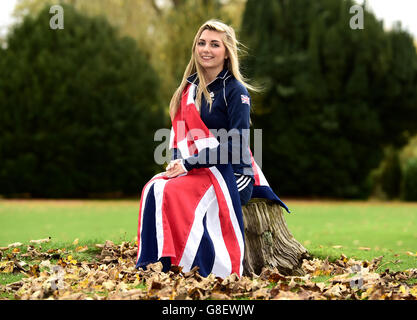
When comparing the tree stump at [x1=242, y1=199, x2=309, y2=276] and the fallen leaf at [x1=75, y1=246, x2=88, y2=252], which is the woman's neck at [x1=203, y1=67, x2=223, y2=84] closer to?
the tree stump at [x1=242, y1=199, x2=309, y2=276]

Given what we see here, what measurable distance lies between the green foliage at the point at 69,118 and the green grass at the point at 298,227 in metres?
1.27

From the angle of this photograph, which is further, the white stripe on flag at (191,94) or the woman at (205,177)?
the white stripe on flag at (191,94)

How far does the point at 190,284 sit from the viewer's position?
3.99m

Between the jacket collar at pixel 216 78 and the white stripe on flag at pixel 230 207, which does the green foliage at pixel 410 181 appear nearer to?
the jacket collar at pixel 216 78

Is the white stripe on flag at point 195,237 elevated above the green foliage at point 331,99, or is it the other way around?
the green foliage at point 331,99

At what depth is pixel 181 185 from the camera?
14.4 ft

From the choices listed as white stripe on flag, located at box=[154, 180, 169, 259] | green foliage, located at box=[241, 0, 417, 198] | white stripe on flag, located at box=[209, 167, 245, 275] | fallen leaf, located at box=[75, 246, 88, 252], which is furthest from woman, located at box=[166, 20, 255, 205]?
green foliage, located at box=[241, 0, 417, 198]

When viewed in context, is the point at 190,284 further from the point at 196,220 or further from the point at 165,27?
the point at 165,27

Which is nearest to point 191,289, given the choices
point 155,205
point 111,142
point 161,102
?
point 155,205

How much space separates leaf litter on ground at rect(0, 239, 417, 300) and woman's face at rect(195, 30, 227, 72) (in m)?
1.86

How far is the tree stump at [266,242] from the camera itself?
196 inches

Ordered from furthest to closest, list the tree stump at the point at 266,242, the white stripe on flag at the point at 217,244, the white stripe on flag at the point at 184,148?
the tree stump at the point at 266,242
the white stripe on flag at the point at 184,148
the white stripe on flag at the point at 217,244

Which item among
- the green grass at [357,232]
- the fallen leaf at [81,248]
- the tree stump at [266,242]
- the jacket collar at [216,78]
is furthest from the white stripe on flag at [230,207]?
the fallen leaf at [81,248]
